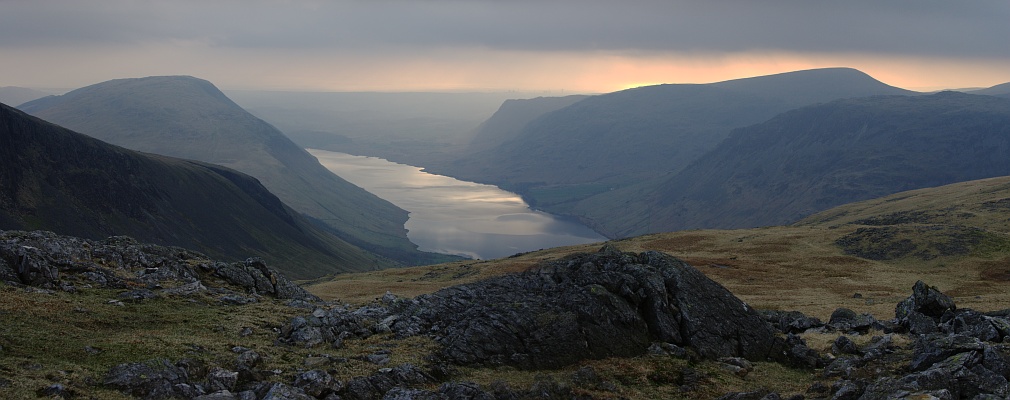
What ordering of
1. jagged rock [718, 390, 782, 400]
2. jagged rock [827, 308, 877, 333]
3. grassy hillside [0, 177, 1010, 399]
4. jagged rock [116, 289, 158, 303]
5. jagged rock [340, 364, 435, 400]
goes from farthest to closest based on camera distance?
jagged rock [827, 308, 877, 333], jagged rock [116, 289, 158, 303], jagged rock [718, 390, 782, 400], jagged rock [340, 364, 435, 400], grassy hillside [0, 177, 1010, 399]

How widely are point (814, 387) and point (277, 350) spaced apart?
1028 inches

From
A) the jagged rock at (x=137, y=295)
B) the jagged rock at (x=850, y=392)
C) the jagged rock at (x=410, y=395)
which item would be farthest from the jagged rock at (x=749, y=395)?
the jagged rock at (x=137, y=295)

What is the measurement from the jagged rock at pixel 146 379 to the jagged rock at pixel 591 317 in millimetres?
12564

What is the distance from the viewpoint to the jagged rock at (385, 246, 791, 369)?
3425 centimetres

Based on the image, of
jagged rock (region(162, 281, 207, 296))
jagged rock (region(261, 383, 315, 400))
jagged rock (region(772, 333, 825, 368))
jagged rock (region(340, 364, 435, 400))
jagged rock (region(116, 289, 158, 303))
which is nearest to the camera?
jagged rock (region(261, 383, 315, 400))

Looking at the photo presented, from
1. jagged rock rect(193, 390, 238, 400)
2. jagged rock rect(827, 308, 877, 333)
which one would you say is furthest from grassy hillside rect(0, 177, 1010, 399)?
jagged rock rect(193, 390, 238, 400)

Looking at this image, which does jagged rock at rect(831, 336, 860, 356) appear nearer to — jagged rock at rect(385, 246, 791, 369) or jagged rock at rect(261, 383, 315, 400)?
jagged rock at rect(385, 246, 791, 369)

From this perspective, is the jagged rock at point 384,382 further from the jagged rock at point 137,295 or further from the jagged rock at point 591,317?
the jagged rock at point 137,295

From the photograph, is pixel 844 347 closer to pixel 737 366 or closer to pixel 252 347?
pixel 737 366

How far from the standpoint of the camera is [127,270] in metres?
47.9

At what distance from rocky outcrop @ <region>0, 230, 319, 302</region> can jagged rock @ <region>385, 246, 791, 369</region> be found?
16.3 m

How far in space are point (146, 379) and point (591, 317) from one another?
21.8 meters

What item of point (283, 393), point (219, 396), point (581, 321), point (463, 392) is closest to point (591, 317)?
point (581, 321)

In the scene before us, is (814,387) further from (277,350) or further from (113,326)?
(113,326)
